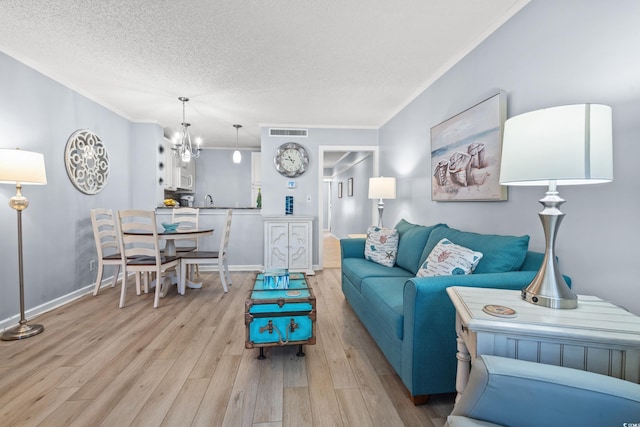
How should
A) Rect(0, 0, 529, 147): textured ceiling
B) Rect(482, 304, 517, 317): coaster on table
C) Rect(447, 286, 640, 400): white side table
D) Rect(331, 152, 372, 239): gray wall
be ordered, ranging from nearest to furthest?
Rect(447, 286, 640, 400): white side table
Rect(482, 304, 517, 317): coaster on table
Rect(0, 0, 529, 147): textured ceiling
Rect(331, 152, 372, 239): gray wall

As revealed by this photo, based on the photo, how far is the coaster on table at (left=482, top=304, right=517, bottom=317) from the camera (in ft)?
3.41

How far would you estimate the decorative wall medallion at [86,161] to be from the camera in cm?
329

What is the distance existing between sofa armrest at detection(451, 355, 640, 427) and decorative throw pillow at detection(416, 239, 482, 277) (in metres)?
1.00

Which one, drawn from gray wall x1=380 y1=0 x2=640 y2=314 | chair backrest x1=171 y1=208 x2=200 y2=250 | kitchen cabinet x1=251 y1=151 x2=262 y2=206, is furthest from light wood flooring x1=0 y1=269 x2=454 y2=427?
kitchen cabinet x1=251 y1=151 x2=262 y2=206

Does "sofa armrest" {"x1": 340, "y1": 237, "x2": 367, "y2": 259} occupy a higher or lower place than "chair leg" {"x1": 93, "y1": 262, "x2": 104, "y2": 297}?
higher

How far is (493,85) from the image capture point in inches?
84.2

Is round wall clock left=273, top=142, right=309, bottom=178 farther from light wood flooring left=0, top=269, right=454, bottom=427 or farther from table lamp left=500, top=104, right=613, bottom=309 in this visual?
table lamp left=500, top=104, right=613, bottom=309

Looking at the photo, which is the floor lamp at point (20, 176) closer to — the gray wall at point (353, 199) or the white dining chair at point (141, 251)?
the white dining chair at point (141, 251)

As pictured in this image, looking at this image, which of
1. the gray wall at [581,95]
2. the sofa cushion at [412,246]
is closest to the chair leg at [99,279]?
the sofa cushion at [412,246]

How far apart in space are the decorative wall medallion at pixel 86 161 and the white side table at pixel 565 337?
13.5 feet

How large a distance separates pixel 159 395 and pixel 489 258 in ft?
6.88

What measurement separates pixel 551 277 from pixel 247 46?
2609mm

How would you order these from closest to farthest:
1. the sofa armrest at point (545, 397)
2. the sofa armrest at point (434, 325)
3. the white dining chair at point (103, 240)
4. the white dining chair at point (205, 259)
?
the sofa armrest at point (545, 397) → the sofa armrest at point (434, 325) → the white dining chair at point (103, 240) → the white dining chair at point (205, 259)

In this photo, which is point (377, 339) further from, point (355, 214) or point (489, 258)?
point (355, 214)
